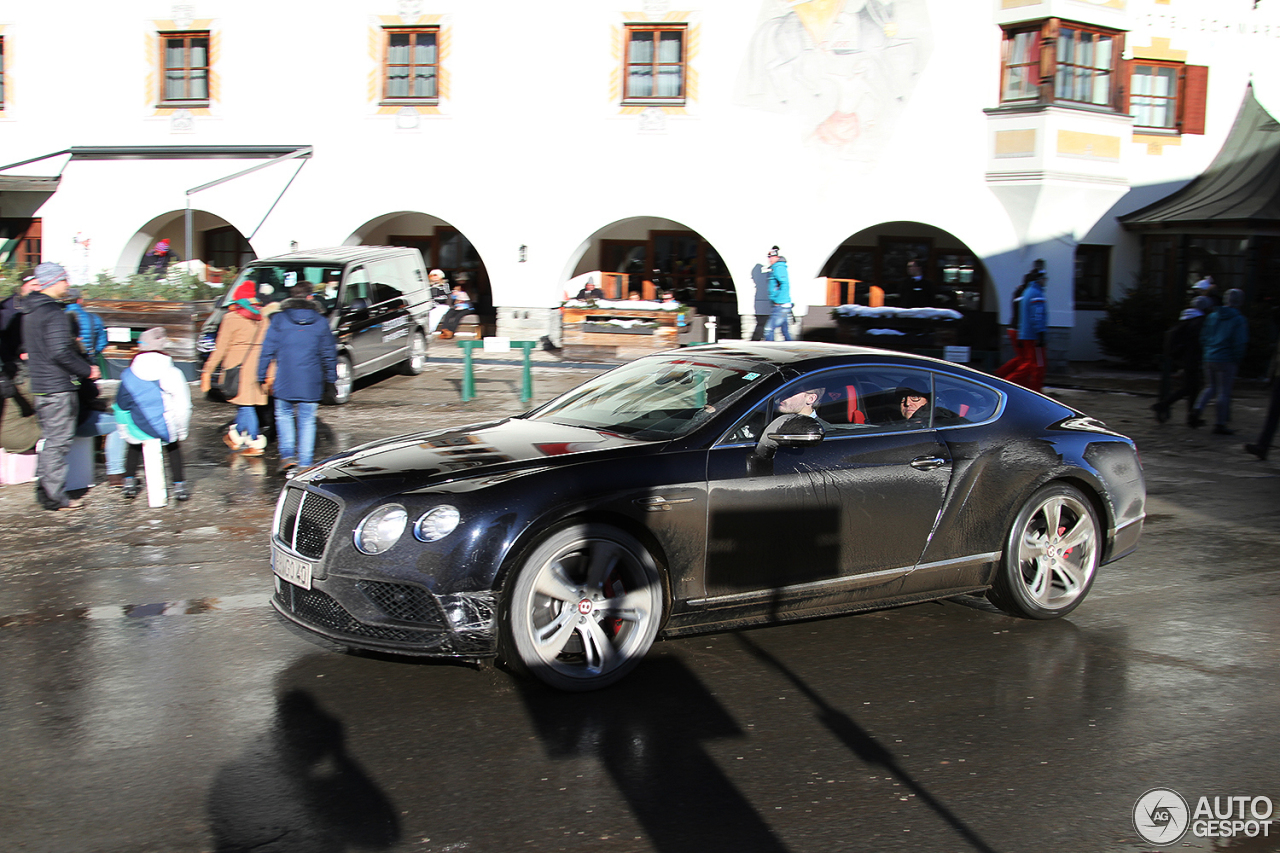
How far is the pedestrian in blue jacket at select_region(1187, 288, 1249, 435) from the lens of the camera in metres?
13.4

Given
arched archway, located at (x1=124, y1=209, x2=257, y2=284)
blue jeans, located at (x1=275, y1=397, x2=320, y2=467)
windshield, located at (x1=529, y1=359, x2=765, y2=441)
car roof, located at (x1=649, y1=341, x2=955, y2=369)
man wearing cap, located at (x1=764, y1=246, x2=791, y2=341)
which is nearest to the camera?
windshield, located at (x1=529, y1=359, x2=765, y2=441)

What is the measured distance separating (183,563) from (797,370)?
421 centimetres

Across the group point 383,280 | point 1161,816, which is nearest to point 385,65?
point 383,280

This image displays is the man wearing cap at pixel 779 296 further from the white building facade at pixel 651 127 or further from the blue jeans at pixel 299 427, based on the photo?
the blue jeans at pixel 299 427

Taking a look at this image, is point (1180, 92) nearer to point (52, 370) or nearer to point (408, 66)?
point (408, 66)

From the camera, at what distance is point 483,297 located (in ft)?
89.2

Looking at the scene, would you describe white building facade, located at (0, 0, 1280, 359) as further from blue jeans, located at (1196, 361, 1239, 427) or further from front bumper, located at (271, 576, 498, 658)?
front bumper, located at (271, 576, 498, 658)

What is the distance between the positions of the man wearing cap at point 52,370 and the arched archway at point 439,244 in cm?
1750

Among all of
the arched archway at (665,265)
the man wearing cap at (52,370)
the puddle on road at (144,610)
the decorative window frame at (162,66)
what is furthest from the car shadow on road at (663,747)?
the decorative window frame at (162,66)

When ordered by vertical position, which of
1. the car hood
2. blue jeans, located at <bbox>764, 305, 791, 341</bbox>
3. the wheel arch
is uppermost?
blue jeans, located at <bbox>764, 305, 791, 341</bbox>

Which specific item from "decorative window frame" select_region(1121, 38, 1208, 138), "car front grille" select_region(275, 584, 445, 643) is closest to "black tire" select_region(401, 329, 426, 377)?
"car front grille" select_region(275, 584, 445, 643)

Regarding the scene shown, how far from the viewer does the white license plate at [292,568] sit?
488cm

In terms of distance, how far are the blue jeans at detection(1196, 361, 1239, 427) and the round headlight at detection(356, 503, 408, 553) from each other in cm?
1216

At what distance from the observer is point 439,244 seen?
26.5 meters
